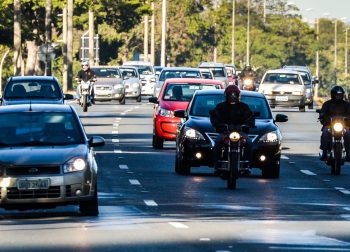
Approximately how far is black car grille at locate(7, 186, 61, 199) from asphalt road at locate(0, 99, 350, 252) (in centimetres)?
27

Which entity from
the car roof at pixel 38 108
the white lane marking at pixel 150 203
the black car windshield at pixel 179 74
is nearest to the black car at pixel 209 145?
the white lane marking at pixel 150 203

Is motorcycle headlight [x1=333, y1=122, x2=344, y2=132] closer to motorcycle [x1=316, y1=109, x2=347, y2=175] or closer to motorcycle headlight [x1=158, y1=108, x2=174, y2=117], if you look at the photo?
motorcycle [x1=316, y1=109, x2=347, y2=175]

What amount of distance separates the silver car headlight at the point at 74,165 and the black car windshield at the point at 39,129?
2.43 ft

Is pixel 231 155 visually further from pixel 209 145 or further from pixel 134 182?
pixel 209 145

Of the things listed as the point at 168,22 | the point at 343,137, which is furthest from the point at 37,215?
the point at 168,22

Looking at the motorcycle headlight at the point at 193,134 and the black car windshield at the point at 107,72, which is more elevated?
the motorcycle headlight at the point at 193,134

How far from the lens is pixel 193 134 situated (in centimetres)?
2705

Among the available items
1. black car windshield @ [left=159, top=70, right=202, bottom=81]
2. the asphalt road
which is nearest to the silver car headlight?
the asphalt road

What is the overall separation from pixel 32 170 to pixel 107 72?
49.5 meters

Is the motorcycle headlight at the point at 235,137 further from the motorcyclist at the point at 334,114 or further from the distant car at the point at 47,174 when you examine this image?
the distant car at the point at 47,174

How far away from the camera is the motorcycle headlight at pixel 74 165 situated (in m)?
18.7

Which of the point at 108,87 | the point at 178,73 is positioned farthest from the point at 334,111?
the point at 108,87

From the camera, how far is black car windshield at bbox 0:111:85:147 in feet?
64.2

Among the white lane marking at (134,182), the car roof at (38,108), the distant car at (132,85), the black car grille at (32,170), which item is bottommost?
the distant car at (132,85)
